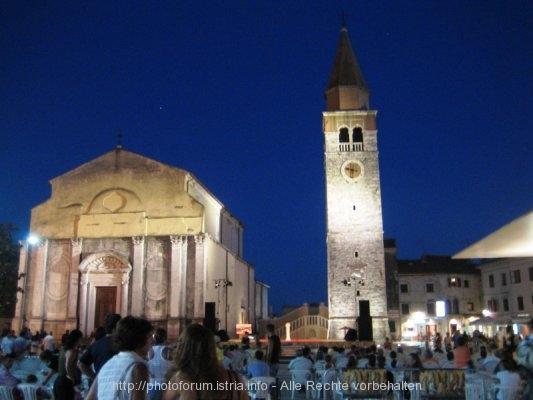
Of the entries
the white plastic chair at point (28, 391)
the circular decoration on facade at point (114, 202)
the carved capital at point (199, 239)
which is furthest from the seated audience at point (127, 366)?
the circular decoration on facade at point (114, 202)

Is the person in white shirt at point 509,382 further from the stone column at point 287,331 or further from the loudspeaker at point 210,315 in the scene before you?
the stone column at point 287,331

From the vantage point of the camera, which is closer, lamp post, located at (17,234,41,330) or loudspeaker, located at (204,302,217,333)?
loudspeaker, located at (204,302,217,333)

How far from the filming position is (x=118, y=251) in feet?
103

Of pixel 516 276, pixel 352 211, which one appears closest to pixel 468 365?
pixel 352 211

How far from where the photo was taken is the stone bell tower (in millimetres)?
37562

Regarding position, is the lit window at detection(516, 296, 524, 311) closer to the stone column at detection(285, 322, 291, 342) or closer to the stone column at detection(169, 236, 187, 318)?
the stone column at detection(285, 322, 291, 342)

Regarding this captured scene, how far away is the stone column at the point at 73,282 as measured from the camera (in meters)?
30.6

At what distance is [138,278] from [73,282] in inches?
150

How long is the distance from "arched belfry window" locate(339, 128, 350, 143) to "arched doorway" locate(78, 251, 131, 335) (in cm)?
1866

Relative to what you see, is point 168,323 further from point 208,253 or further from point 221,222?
point 221,222

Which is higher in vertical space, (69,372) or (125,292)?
(125,292)

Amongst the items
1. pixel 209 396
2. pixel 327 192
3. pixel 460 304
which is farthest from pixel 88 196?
pixel 460 304

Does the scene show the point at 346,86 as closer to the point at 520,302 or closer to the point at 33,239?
the point at 520,302

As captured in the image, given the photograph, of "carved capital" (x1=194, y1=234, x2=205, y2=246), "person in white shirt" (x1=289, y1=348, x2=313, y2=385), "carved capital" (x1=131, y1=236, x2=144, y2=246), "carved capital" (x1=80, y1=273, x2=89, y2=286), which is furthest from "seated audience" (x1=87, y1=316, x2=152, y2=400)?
"carved capital" (x1=80, y1=273, x2=89, y2=286)
